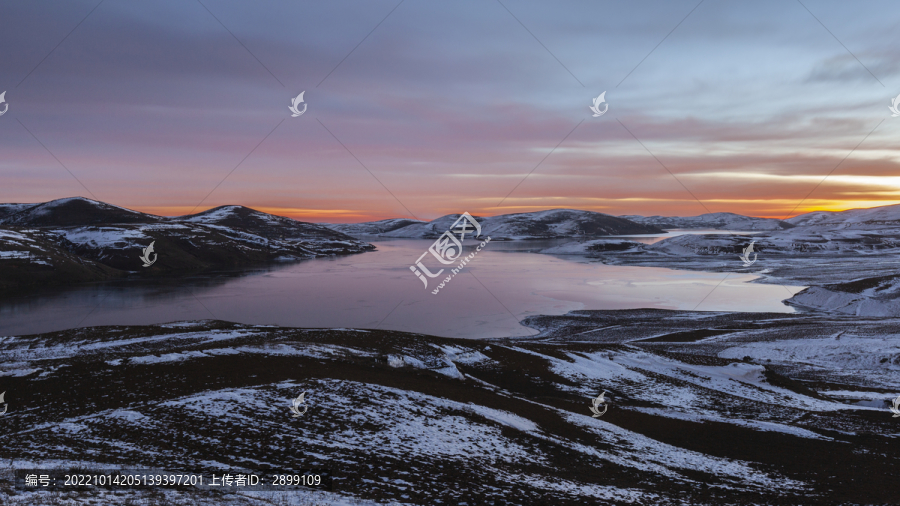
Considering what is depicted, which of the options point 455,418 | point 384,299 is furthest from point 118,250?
point 455,418

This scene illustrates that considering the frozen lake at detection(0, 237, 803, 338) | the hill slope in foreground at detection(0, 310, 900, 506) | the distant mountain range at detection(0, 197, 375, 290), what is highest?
the distant mountain range at detection(0, 197, 375, 290)

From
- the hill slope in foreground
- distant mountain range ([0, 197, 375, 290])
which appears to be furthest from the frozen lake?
the hill slope in foreground

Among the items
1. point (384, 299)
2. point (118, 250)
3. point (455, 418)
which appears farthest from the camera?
point (118, 250)

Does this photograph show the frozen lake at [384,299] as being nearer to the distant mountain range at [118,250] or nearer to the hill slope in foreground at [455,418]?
the distant mountain range at [118,250]

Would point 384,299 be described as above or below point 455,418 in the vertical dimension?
above

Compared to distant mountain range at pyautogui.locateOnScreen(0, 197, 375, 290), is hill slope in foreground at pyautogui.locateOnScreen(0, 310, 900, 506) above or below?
below

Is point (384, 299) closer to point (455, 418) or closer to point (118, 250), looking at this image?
point (455, 418)

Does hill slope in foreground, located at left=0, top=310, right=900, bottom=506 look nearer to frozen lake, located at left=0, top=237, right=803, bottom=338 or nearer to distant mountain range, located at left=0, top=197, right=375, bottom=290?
frozen lake, located at left=0, top=237, right=803, bottom=338
